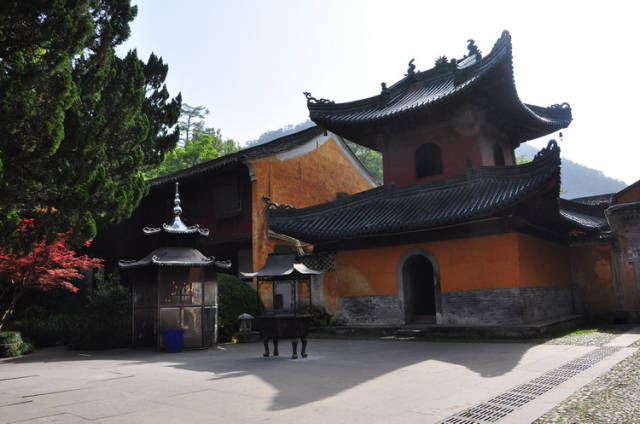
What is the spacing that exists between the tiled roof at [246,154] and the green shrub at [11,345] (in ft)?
26.4

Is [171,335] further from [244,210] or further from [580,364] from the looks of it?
[580,364]

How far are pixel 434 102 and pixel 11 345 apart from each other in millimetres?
12852

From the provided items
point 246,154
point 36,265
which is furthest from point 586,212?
point 36,265

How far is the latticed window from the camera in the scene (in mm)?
14859

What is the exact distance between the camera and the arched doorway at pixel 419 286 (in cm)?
1294

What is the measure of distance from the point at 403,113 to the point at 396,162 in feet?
5.88

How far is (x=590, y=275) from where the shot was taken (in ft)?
51.4

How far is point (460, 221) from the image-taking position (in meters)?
11.7

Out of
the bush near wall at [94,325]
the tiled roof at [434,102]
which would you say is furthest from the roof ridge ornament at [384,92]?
the bush near wall at [94,325]

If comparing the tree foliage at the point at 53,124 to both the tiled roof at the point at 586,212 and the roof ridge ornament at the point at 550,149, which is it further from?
the tiled roof at the point at 586,212

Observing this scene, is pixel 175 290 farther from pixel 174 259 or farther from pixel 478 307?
pixel 478 307

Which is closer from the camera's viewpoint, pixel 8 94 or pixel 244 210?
pixel 8 94

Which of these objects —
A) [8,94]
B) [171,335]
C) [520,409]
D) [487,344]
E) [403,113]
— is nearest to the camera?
[520,409]

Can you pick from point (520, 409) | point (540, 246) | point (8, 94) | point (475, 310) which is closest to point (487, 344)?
point (475, 310)
